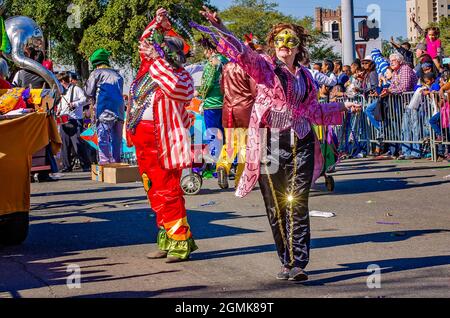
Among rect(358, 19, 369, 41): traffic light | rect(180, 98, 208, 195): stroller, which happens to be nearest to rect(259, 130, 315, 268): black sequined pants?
rect(180, 98, 208, 195): stroller

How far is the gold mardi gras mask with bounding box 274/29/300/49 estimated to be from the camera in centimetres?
706

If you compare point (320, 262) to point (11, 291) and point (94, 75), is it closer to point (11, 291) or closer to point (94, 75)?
point (11, 291)

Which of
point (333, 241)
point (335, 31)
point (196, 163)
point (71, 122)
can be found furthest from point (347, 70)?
point (333, 241)

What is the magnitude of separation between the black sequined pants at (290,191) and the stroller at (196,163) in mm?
4379

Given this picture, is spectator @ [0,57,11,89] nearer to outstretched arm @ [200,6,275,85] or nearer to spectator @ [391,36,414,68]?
outstretched arm @ [200,6,275,85]

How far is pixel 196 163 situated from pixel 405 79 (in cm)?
720

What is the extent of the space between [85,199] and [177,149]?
5.71m

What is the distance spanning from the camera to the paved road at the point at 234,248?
6.84 meters

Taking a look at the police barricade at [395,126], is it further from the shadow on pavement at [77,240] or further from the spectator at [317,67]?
the shadow on pavement at [77,240]

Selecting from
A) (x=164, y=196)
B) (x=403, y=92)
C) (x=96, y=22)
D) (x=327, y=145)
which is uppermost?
(x=96, y=22)

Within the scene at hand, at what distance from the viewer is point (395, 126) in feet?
60.3

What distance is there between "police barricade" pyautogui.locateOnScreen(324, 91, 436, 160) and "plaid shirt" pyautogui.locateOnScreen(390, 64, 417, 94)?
133mm

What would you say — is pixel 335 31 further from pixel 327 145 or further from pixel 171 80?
pixel 171 80
